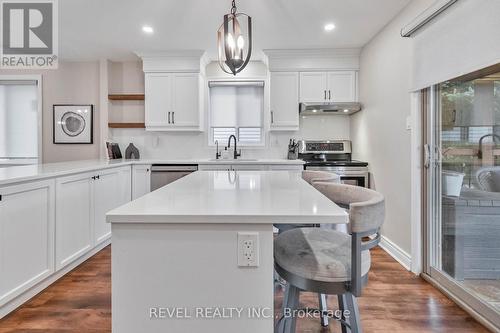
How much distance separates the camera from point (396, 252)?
300 cm

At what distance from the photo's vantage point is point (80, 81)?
14.9 feet

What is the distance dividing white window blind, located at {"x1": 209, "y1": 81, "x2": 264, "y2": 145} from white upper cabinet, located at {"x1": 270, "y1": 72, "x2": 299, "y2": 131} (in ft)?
1.28

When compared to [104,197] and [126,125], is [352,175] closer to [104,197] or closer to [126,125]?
[104,197]

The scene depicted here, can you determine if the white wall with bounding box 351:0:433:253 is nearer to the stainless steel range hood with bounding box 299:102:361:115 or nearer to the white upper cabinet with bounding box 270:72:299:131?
the stainless steel range hood with bounding box 299:102:361:115

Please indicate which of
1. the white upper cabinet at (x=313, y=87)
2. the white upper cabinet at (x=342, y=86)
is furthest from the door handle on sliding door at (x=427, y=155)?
the white upper cabinet at (x=313, y=87)

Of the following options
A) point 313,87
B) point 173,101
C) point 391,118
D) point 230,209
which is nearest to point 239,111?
point 173,101

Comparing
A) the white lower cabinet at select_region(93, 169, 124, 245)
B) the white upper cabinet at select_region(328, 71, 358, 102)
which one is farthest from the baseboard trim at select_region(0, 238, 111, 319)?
the white upper cabinet at select_region(328, 71, 358, 102)

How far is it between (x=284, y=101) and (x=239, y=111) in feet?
2.56

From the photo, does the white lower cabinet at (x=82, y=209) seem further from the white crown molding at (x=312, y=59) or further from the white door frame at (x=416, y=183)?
the white door frame at (x=416, y=183)

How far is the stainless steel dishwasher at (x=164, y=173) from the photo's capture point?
4023 mm

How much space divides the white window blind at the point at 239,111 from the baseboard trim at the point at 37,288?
8.31ft

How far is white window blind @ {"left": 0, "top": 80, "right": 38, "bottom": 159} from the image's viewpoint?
457cm

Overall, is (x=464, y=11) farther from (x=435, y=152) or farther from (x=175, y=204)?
(x=175, y=204)

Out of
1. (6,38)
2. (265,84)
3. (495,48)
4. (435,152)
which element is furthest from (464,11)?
(6,38)
